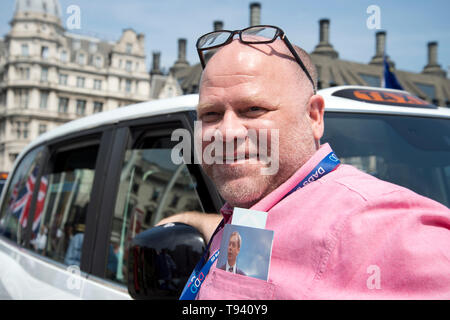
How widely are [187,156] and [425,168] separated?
1070 mm

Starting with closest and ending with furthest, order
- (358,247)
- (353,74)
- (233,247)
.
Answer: (358,247), (233,247), (353,74)

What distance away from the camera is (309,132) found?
1194mm

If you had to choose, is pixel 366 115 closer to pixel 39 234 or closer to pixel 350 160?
pixel 350 160

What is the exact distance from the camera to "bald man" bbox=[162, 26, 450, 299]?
0.82 meters

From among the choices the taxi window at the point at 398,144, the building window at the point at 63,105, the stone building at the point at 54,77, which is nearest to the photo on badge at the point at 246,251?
the taxi window at the point at 398,144

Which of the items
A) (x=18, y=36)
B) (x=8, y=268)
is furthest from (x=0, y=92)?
(x=8, y=268)

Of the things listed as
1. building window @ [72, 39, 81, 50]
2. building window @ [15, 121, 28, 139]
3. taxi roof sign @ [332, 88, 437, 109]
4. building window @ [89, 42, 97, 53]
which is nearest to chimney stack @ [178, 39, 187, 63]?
building window @ [89, 42, 97, 53]

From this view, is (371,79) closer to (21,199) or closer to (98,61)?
(98,61)

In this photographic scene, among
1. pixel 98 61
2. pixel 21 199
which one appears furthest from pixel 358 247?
pixel 98 61

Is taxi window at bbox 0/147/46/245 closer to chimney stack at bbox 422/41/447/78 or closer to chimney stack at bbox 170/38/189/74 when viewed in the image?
chimney stack at bbox 170/38/189/74

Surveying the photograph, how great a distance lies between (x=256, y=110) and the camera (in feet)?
3.81

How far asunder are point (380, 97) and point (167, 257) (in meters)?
1.32

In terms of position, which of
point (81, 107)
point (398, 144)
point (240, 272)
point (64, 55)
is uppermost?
point (64, 55)

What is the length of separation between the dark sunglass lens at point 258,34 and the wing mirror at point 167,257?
661 mm
